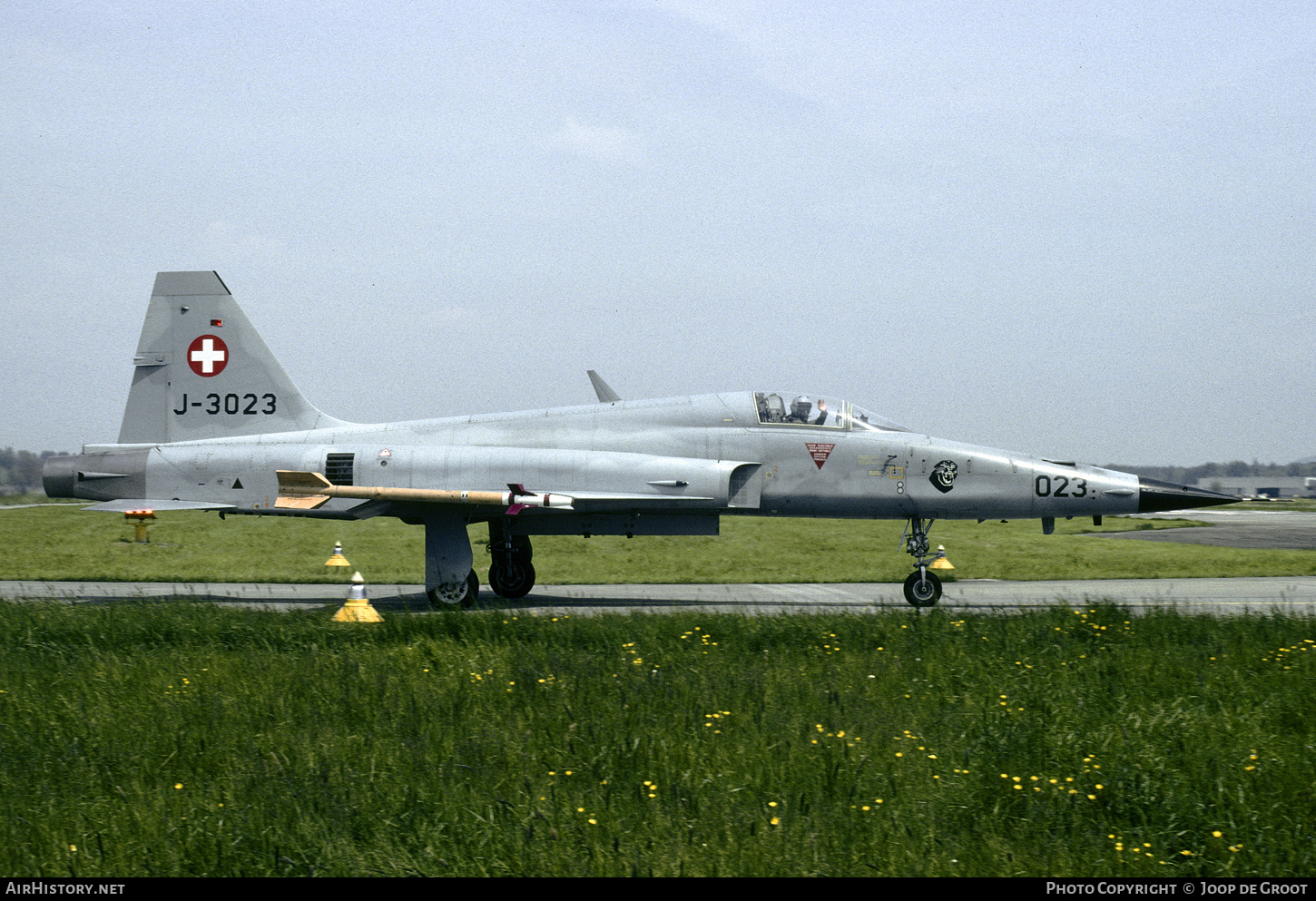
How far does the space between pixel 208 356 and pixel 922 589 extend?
1186 cm

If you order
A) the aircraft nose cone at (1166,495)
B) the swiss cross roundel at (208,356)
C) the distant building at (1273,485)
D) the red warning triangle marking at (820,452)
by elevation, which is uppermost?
the swiss cross roundel at (208,356)

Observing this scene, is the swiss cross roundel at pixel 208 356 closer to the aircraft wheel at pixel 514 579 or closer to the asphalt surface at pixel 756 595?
the asphalt surface at pixel 756 595

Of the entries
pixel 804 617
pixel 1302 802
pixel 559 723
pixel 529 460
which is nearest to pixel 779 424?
pixel 529 460

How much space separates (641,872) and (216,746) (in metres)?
3.11

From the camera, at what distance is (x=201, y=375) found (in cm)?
1576

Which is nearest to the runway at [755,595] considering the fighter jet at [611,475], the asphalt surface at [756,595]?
the asphalt surface at [756,595]

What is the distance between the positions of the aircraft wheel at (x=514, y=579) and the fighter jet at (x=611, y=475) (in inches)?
12.1

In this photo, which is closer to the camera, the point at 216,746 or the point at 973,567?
the point at 216,746

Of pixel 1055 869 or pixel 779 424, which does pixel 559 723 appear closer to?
pixel 1055 869

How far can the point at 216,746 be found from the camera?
18.9 feet

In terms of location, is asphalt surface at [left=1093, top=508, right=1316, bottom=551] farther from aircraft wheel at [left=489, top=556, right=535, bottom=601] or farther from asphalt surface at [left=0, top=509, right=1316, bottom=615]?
aircraft wheel at [left=489, top=556, right=535, bottom=601]

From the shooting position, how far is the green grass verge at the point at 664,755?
4.29 m

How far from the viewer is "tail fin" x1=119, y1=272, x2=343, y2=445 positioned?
51.6ft

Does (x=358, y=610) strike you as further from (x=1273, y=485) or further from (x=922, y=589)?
(x=1273, y=485)
